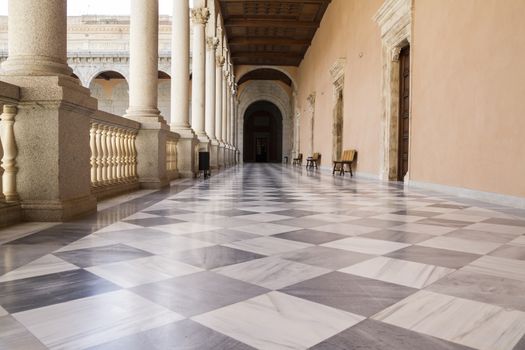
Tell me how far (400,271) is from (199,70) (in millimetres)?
13652

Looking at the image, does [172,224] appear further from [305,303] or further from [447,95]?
[447,95]

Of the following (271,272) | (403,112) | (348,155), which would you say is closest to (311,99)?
(348,155)

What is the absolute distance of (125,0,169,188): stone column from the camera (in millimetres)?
7691

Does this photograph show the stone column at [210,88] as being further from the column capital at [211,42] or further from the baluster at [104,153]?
the baluster at [104,153]

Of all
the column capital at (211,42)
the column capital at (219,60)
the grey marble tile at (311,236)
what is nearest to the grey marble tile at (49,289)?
the grey marble tile at (311,236)

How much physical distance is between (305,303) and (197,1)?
14.9 meters

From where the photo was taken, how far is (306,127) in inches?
1102

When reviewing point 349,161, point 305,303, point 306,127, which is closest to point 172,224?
point 305,303

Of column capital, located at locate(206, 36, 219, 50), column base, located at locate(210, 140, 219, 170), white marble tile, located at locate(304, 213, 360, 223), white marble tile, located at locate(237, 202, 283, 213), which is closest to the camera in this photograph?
white marble tile, located at locate(304, 213, 360, 223)

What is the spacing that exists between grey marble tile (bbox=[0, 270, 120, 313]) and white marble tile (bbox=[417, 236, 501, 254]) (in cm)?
222

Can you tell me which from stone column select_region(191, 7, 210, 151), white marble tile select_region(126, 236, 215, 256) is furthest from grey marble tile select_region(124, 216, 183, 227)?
stone column select_region(191, 7, 210, 151)

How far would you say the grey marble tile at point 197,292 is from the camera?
182cm

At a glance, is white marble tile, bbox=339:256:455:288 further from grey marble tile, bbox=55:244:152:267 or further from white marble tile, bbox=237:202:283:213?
white marble tile, bbox=237:202:283:213

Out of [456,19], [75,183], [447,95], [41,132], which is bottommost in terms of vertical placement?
[75,183]
